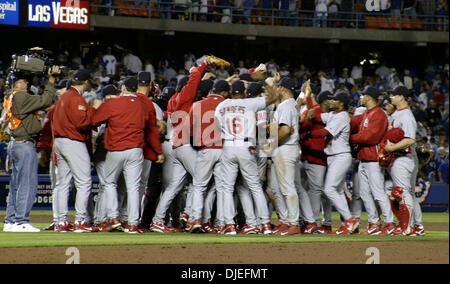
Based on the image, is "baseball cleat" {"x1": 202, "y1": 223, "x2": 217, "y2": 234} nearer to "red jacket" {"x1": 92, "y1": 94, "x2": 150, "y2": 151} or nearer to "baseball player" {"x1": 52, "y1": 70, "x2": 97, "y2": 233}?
"red jacket" {"x1": 92, "y1": 94, "x2": 150, "y2": 151}

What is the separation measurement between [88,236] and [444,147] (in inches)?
580

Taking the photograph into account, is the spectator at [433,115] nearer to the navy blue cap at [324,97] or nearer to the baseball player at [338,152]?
the navy blue cap at [324,97]

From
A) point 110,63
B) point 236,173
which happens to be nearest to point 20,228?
point 236,173

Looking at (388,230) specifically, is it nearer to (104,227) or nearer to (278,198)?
(278,198)

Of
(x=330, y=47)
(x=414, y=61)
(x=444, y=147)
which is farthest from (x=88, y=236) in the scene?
(x=414, y=61)

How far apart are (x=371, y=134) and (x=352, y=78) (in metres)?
18.4

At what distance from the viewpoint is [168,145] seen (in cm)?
1121

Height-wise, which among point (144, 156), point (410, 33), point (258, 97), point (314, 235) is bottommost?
point (314, 235)

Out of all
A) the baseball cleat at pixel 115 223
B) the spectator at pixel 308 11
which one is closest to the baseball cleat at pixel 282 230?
the baseball cleat at pixel 115 223

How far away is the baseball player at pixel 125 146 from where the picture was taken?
10391 mm

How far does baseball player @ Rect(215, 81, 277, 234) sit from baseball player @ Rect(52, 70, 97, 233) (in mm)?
1812

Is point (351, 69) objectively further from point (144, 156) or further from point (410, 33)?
point (144, 156)

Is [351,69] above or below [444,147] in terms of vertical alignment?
above
